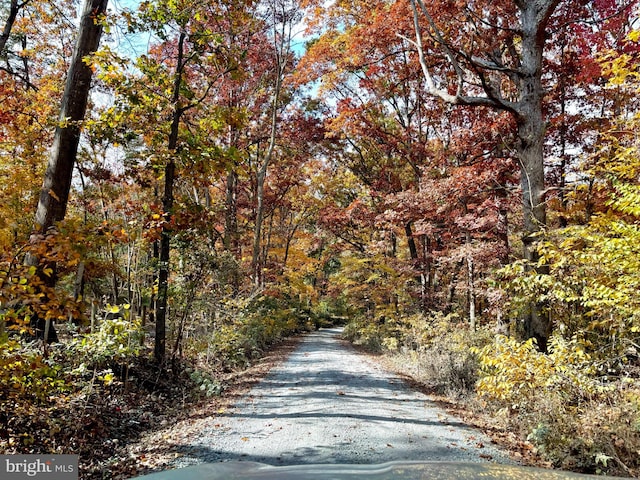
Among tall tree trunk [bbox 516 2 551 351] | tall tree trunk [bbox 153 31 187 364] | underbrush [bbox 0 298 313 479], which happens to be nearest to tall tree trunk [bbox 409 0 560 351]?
tall tree trunk [bbox 516 2 551 351]

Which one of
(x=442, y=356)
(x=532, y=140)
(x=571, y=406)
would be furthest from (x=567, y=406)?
(x=532, y=140)

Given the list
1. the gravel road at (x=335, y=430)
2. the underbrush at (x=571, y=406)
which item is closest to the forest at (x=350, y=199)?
the underbrush at (x=571, y=406)

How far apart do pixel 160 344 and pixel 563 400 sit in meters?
6.95

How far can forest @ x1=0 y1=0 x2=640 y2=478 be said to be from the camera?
14.4 ft

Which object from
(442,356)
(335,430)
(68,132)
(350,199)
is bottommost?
(335,430)

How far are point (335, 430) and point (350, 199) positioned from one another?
1560cm

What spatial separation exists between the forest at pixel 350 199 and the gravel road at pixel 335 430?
83 centimetres

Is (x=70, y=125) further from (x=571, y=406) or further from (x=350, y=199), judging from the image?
(x=350, y=199)

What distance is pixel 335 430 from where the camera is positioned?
210 inches

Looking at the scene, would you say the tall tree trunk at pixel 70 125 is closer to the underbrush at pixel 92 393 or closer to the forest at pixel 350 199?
the forest at pixel 350 199

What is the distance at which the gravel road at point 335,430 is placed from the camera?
14.6 feet

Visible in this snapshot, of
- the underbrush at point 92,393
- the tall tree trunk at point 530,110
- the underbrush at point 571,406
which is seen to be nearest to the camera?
the underbrush at point 92,393

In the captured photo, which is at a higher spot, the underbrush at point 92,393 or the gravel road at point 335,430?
the underbrush at point 92,393

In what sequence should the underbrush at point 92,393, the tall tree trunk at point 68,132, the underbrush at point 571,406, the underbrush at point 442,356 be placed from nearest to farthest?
the underbrush at point 92,393, the underbrush at point 571,406, the tall tree trunk at point 68,132, the underbrush at point 442,356
